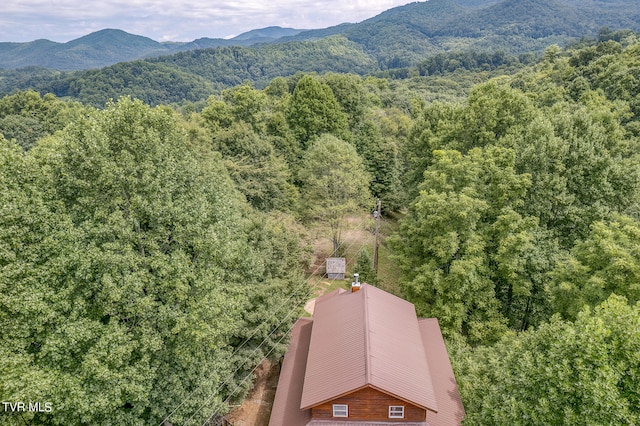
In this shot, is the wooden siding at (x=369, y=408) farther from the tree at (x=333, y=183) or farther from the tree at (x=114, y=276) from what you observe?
the tree at (x=333, y=183)

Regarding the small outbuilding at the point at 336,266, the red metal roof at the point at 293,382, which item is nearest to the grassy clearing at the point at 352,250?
the small outbuilding at the point at 336,266

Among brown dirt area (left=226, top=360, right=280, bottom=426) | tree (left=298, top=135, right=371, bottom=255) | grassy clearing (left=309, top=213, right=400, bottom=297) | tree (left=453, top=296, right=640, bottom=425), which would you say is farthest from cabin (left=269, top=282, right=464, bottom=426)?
tree (left=298, top=135, right=371, bottom=255)

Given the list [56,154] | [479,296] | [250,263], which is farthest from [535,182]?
[56,154]

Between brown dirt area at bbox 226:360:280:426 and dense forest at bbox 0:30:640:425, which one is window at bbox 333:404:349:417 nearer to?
dense forest at bbox 0:30:640:425

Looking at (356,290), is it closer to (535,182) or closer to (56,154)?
(535,182)

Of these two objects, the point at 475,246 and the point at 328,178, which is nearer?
the point at 475,246

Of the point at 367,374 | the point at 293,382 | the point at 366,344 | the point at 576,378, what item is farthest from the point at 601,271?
the point at 293,382

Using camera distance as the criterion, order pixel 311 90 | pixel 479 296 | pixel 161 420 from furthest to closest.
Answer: pixel 311 90 → pixel 479 296 → pixel 161 420
